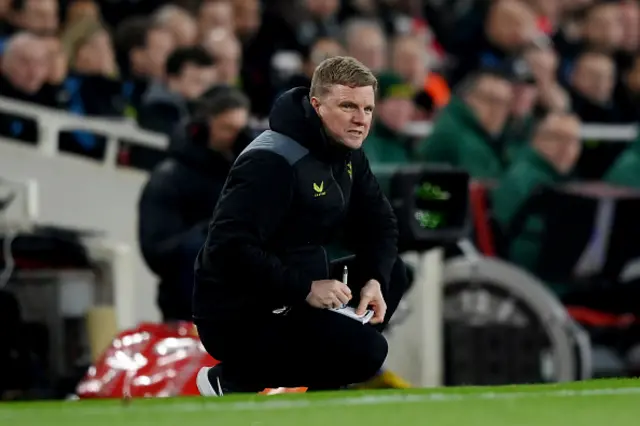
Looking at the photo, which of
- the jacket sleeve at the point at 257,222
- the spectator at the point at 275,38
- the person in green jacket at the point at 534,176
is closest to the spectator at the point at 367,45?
the spectator at the point at 275,38

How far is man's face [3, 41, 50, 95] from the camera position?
34.2 ft

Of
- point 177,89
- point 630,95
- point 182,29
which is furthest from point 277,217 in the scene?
point 630,95

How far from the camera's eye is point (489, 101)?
37.5 ft

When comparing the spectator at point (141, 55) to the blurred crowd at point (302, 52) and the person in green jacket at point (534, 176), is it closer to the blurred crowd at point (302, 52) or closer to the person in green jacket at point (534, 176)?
the blurred crowd at point (302, 52)

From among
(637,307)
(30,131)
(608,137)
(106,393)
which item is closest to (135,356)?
(106,393)

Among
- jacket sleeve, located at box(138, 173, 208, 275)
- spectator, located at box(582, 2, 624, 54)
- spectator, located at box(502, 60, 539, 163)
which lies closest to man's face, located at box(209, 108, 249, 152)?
jacket sleeve, located at box(138, 173, 208, 275)

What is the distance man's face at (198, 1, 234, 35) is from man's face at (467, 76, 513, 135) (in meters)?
1.88

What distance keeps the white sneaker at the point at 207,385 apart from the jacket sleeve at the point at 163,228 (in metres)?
1.84

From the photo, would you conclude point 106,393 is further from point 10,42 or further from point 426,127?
point 426,127

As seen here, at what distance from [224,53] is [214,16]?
1.16 metres

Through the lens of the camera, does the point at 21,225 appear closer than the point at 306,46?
Yes

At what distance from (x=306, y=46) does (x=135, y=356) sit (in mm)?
5147

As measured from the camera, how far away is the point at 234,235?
237 inches

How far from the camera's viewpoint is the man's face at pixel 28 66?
1044cm
